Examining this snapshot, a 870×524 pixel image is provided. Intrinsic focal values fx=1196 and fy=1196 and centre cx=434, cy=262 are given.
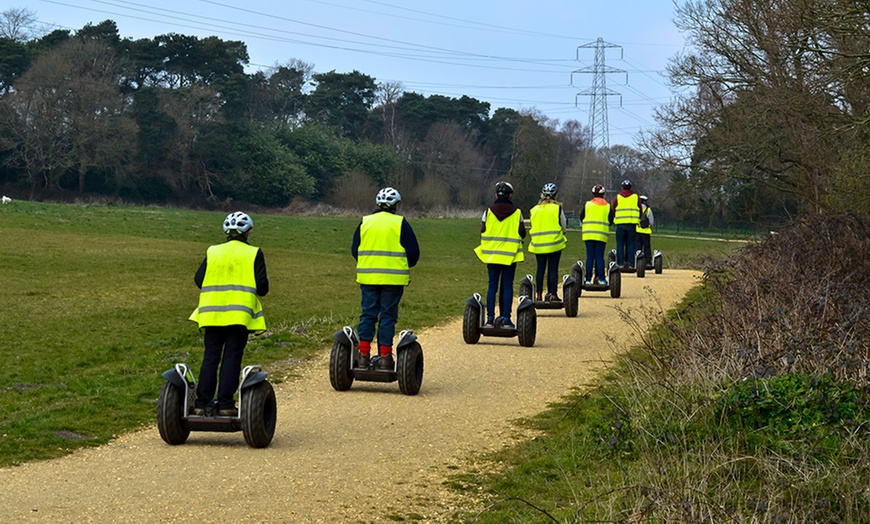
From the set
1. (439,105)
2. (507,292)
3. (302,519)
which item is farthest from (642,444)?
(439,105)

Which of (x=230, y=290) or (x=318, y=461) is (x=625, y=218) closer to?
(x=230, y=290)

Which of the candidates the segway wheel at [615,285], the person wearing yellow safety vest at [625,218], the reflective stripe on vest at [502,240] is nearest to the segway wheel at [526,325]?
the reflective stripe on vest at [502,240]

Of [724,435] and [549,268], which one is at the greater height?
[549,268]

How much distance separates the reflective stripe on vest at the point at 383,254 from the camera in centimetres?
1245

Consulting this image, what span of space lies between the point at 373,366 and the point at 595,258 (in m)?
11.8

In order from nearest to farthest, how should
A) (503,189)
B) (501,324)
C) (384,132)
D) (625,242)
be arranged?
(503,189) → (501,324) → (625,242) → (384,132)

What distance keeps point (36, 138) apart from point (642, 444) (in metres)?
67.4

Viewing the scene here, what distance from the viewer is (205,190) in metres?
78.9

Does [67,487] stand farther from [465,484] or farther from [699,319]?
[699,319]

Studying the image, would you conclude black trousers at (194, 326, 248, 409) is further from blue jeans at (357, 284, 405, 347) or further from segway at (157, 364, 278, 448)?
blue jeans at (357, 284, 405, 347)

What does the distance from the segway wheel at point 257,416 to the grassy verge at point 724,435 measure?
68.5 inches

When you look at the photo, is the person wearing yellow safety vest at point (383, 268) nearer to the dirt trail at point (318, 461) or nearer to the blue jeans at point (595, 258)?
the dirt trail at point (318, 461)

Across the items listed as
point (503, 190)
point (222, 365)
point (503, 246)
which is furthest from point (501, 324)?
point (222, 365)

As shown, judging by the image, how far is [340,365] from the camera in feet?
40.6
